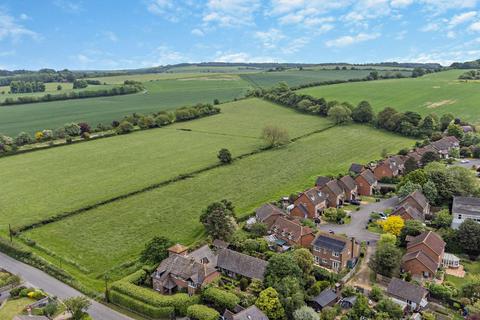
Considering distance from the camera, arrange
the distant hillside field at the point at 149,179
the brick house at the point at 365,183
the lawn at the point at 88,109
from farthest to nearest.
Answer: the lawn at the point at 88,109
the brick house at the point at 365,183
the distant hillside field at the point at 149,179

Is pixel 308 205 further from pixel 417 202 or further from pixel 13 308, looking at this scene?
pixel 13 308

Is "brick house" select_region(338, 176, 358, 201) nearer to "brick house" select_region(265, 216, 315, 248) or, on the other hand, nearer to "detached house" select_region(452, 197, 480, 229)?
"detached house" select_region(452, 197, 480, 229)

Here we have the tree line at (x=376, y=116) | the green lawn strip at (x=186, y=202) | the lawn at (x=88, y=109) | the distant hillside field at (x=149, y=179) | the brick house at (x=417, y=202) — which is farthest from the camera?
the lawn at (x=88, y=109)

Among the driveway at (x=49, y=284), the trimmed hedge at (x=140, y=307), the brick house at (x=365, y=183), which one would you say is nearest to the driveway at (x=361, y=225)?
the brick house at (x=365, y=183)

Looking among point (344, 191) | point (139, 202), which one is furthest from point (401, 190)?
point (139, 202)

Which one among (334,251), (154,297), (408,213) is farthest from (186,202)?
(408,213)

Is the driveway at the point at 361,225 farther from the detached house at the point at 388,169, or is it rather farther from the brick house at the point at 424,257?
the detached house at the point at 388,169

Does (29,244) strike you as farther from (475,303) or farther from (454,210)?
(454,210)
